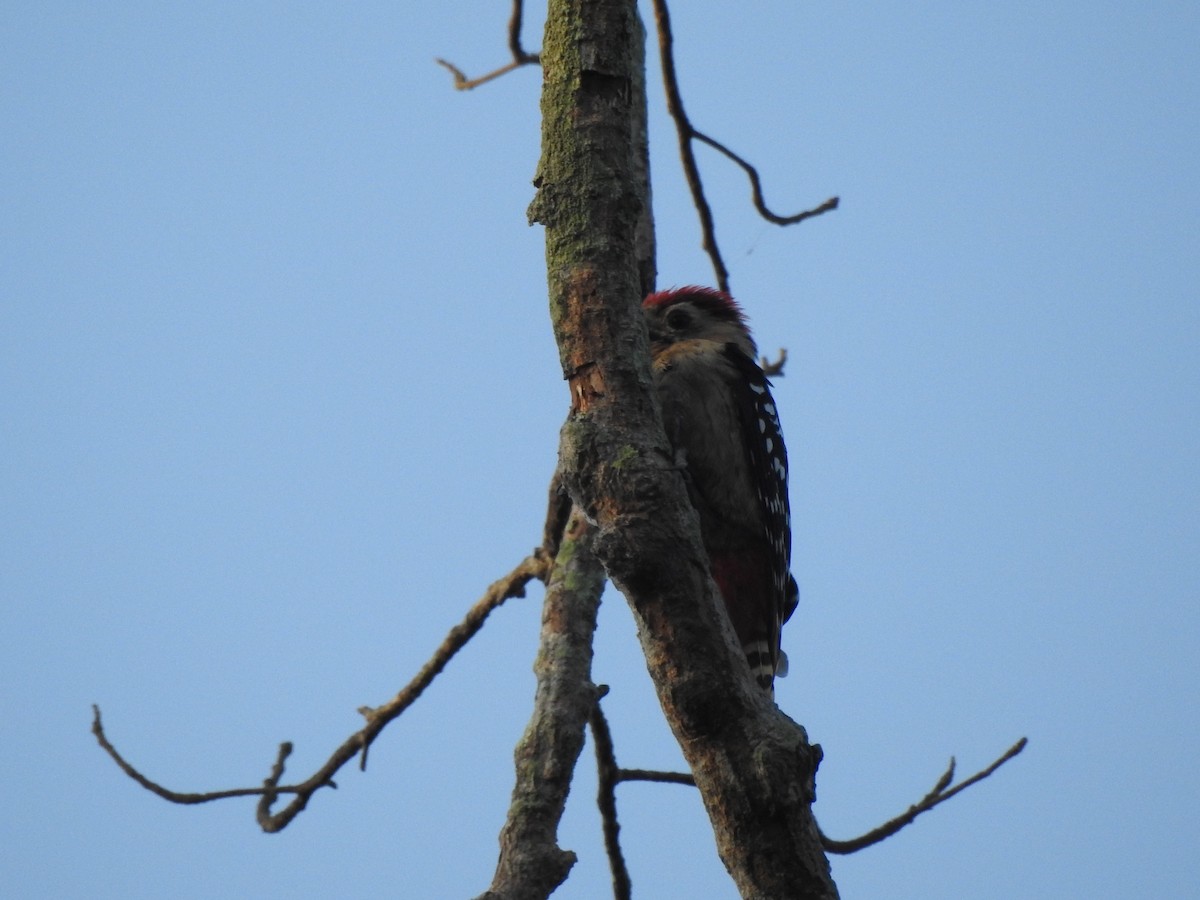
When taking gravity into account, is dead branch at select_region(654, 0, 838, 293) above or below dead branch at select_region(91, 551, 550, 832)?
above

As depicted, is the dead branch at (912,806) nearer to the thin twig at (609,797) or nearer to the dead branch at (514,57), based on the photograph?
the thin twig at (609,797)

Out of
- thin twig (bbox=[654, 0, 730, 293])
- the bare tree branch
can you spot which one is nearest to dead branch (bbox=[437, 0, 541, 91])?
thin twig (bbox=[654, 0, 730, 293])

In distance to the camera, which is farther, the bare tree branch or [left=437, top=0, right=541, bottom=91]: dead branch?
[left=437, top=0, right=541, bottom=91]: dead branch

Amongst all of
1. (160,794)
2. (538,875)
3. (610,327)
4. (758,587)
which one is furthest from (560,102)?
(160,794)

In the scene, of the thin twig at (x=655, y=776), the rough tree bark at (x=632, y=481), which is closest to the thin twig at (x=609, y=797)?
the thin twig at (x=655, y=776)

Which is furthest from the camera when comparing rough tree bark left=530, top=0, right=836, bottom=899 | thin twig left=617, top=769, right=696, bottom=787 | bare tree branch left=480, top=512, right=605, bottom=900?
thin twig left=617, top=769, right=696, bottom=787

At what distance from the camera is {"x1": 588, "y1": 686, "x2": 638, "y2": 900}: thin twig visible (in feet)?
14.4

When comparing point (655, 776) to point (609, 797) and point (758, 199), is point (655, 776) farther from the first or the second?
point (758, 199)

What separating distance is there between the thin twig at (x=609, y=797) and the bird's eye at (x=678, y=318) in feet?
6.97

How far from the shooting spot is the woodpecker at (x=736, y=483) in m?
5.06

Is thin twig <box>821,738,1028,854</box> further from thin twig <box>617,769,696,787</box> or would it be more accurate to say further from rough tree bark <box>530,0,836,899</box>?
rough tree bark <box>530,0,836,899</box>

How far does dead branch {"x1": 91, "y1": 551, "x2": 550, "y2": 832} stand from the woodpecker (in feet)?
2.57

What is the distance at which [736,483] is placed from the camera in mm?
5082

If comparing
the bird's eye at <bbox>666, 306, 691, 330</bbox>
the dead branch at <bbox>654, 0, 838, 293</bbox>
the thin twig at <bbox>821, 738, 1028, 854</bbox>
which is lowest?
the thin twig at <bbox>821, 738, 1028, 854</bbox>
